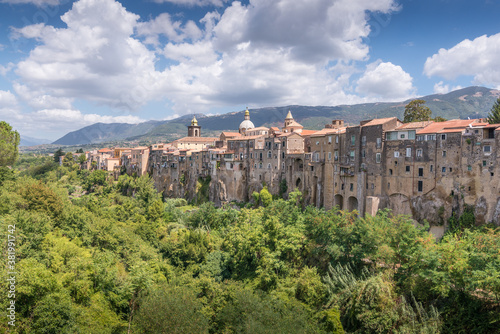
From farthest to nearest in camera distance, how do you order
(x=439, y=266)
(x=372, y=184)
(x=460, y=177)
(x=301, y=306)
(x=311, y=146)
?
(x=311, y=146) → (x=372, y=184) → (x=460, y=177) → (x=301, y=306) → (x=439, y=266)

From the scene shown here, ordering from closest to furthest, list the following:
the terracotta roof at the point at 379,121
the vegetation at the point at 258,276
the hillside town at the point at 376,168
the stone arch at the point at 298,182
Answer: the vegetation at the point at 258,276 → the hillside town at the point at 376,168 → the terracotta roof at the point at 379,121 → the stone arch at the point at 298,182

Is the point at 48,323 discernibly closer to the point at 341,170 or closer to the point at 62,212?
the point at 62,212

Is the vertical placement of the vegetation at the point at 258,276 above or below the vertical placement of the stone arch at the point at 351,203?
below

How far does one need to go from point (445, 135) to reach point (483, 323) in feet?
72.1

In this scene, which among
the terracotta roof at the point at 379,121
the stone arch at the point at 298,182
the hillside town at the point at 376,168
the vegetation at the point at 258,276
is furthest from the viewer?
the stone arch at the point at 298,182

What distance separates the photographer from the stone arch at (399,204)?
43812 mm

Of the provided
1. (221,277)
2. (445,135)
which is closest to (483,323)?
(445,135)

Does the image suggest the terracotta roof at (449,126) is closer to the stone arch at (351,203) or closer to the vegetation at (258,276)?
the vegetation at (258,276)

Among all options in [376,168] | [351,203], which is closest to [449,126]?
[376,168]

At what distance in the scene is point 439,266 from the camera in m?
28.3

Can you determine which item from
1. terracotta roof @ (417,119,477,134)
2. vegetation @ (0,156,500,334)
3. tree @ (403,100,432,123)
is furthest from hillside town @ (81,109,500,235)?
tree @ (403,100,432,123)

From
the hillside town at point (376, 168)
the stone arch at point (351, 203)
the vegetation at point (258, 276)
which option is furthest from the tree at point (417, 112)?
the vegetation at point (258, 276)

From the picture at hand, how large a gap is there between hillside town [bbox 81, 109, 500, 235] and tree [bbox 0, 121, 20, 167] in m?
34.9

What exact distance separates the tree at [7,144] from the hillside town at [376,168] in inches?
1373
